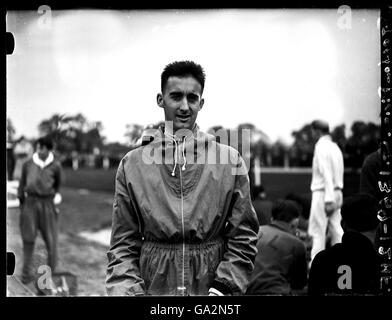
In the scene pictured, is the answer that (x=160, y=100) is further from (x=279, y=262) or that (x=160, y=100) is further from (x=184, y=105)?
(x=279, y=262)

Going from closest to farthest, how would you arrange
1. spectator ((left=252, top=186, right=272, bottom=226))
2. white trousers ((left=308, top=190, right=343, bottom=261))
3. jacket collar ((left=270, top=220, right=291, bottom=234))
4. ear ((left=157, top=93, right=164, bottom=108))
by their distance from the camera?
ear ((left=157, top=93, right=164, bottom=108)) → jacket collar ((left=270, top=220, right=291, bottom=234)) → white trousers ((left=308, top=190, right=343, bottom=261)) → spectator ((left=252, top=186, right=272, bottom=226))

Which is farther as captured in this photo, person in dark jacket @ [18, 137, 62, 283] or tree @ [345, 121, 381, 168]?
person in dark jacket @ [18, 137, 62, 283]

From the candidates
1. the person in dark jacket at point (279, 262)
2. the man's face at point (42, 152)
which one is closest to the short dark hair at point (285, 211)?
the person in dark jacket at point (279, 262)

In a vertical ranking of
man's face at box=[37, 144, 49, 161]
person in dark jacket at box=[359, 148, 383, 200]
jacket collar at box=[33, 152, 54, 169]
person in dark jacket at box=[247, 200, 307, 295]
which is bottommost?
person in dark jacket at box=[247, 200, 307, 295]

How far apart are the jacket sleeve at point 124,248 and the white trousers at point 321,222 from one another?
1.70m

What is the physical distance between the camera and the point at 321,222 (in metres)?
4.89

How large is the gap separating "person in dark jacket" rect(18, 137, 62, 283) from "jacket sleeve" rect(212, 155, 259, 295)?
3.52 feet

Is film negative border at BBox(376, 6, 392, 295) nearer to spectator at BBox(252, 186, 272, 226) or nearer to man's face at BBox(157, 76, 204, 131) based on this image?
man's face at BBox(157, 76, 204, 131)

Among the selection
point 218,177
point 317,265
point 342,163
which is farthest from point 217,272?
point 342,163

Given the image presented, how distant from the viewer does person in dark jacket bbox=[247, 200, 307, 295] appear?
14.1 ft

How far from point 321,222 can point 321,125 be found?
85cm

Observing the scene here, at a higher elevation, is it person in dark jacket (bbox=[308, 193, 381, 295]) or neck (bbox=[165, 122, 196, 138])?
neck (bbox=[165, 122, 196, 138])

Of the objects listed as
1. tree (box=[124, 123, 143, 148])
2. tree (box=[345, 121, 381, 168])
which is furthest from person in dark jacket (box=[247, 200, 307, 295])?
tree (box=[124, 123, 143, 148])

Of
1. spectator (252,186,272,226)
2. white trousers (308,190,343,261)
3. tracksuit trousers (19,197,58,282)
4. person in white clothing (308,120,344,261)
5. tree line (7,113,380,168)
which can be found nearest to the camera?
tree line (7,113,380,168)
